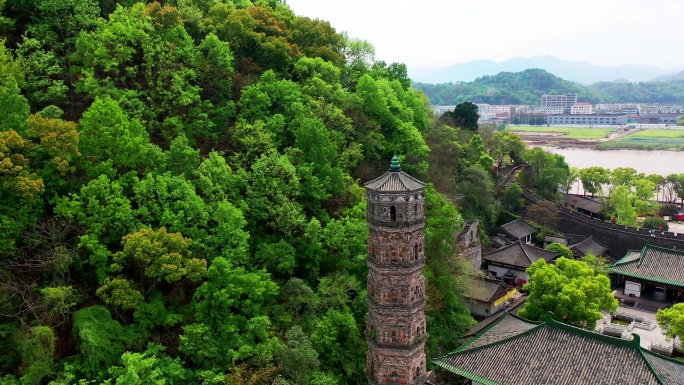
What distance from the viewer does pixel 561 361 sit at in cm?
2214

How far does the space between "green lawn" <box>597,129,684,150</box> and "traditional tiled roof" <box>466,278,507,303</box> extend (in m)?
96.6

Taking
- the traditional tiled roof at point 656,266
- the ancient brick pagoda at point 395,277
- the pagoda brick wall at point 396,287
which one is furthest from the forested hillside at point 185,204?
the traditional tiled roof at point 656,266

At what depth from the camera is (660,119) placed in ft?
539

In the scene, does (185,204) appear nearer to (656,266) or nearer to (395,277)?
(395,277)

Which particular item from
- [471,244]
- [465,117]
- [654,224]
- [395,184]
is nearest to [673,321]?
[471,244]

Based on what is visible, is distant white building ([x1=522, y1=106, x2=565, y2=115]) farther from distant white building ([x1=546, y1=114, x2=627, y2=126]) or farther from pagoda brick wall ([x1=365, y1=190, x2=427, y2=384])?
pagoda brick wall ([x1=365, y1=190, x2=427, y2=384])

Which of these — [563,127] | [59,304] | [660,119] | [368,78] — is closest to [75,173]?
[59,304]

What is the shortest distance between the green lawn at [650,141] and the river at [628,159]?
304 centimetres

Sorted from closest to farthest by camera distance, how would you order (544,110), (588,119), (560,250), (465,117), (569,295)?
(569,295) < (560,250) < (465,117) < (588,119) < (544,110)

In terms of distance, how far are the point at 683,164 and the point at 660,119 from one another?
78.1 meters

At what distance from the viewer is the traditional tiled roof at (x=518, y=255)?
41656 millimetres

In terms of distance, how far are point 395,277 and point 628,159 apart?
104m

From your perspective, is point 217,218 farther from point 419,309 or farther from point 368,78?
point 368,78

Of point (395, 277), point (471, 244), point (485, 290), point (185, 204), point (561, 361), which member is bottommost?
point (485, 290)
